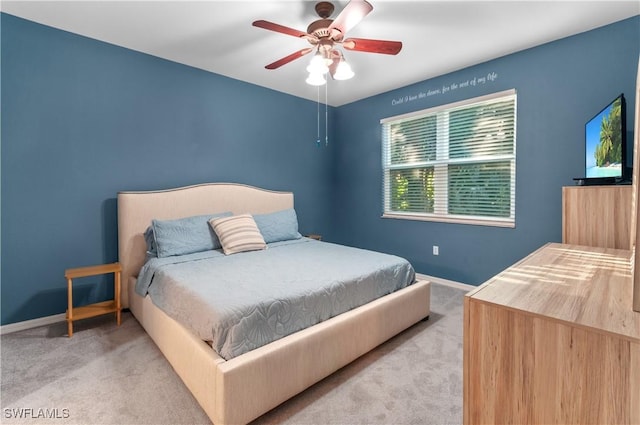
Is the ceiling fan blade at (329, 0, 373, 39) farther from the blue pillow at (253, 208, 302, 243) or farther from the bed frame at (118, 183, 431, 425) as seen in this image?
the blue pillow at (253, 208, 302, 243)

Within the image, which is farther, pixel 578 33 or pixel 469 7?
pixel 578 33

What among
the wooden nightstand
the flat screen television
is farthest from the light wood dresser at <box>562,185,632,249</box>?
the wooden nightstand

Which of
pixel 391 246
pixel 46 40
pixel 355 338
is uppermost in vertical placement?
pixel 46 40

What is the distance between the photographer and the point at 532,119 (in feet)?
9.60

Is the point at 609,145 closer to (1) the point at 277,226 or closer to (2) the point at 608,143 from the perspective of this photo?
(2) the point at 608,143

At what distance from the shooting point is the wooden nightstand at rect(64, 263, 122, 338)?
2342 mm

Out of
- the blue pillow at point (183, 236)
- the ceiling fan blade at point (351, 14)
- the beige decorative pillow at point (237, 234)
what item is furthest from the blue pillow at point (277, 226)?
the ceiling fan blade at point (351, 14)

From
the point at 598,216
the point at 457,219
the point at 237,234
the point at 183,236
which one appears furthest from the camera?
the point at 457,219

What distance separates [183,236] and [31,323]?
139cm

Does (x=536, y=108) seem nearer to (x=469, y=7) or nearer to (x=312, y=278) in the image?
(x=469, y=7)

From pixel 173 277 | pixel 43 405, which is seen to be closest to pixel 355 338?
pixel 173 277

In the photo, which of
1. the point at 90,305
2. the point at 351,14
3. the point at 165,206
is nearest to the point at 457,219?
the point at 351,14

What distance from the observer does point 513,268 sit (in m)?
1.45

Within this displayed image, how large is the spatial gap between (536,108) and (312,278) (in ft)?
8.86
